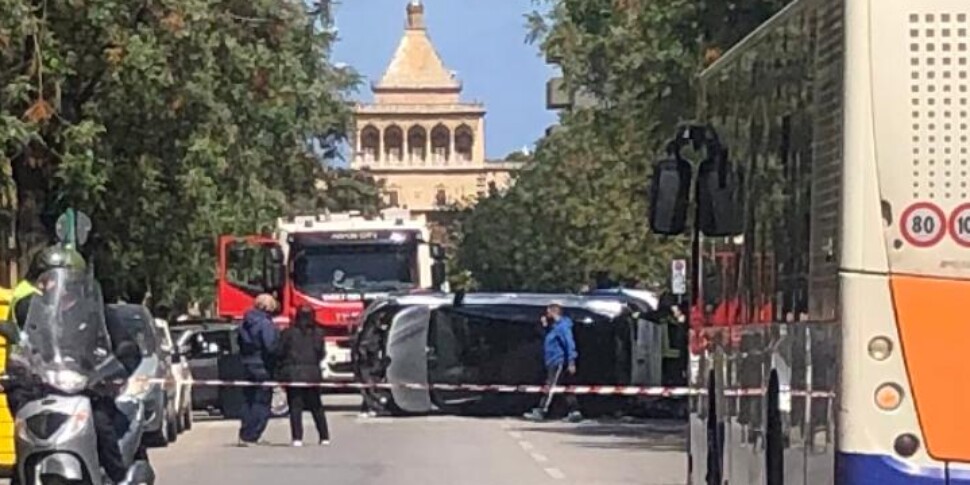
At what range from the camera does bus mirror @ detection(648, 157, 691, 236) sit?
49.6ft

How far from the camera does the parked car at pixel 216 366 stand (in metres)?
39.9

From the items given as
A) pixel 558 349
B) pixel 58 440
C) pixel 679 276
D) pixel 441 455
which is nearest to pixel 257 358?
pixel 441 455

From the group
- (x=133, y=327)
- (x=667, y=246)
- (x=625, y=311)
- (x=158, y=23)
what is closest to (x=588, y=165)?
(x=667, y=246)

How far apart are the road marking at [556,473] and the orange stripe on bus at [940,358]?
14.7 metres

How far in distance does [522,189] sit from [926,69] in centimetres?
9797

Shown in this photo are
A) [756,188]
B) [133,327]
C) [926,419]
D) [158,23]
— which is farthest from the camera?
[158,23]

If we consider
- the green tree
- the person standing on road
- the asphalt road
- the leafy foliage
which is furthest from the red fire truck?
the person standing on road

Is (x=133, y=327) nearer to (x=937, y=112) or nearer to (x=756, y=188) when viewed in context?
(x=756, y=188)

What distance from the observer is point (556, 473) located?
25.4 meters

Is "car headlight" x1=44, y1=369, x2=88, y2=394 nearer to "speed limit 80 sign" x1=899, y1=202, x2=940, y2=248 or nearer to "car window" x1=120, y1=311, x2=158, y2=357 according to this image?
"speed limit 80 sign" x1=899, y1=202, x2=940, y2=248

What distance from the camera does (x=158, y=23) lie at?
33.4 meters

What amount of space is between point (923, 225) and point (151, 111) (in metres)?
25.9

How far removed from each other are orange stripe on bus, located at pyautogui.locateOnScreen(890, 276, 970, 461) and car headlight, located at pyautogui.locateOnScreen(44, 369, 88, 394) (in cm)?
630

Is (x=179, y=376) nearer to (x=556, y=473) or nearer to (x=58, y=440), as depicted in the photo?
(x=556, y=473)
